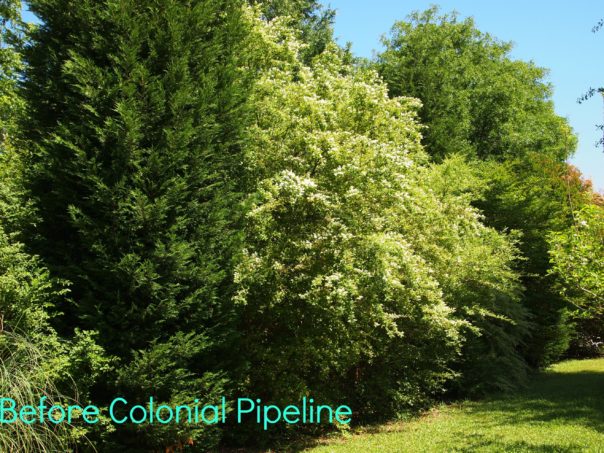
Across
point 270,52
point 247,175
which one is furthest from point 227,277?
point 270,52

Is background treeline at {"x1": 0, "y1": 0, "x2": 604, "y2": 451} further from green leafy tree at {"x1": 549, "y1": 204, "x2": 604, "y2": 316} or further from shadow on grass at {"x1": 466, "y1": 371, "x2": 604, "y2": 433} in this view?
shadow on grass at {"x1": 466, "y1": 371, "x2": 604, "y2": 433}

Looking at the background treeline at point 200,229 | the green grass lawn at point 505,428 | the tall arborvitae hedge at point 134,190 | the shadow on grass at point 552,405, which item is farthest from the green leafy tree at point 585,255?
the tall arborvitae hedge at point 134,190

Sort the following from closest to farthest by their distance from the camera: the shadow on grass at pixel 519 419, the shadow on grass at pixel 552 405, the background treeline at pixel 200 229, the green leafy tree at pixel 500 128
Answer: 1. the background treeline at pixel 200 229
2. the shadow on grass at pixel 519 419
3. the shadow on grass at pixel 552 405
4. the green leafy tree at pixel 500 128

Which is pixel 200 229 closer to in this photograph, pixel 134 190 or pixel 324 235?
pixel 134 190

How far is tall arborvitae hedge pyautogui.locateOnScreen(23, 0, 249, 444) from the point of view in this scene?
5633 mm

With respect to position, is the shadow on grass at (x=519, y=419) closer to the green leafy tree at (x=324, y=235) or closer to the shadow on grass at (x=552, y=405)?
the shadow on grass at (x=552, y=405)

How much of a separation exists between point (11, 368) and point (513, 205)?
58.4 ft

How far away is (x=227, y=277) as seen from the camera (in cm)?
674

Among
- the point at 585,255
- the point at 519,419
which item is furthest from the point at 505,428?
the point at 585,255

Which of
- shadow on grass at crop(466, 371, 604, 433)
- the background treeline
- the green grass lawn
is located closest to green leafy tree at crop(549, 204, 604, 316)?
the background treeline

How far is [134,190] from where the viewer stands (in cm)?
570

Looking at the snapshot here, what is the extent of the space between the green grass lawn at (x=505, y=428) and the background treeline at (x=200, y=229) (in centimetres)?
106

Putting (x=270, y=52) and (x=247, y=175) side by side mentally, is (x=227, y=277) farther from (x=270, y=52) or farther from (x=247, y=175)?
(x=270, y=52)

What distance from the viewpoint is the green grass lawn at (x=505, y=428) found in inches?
309
